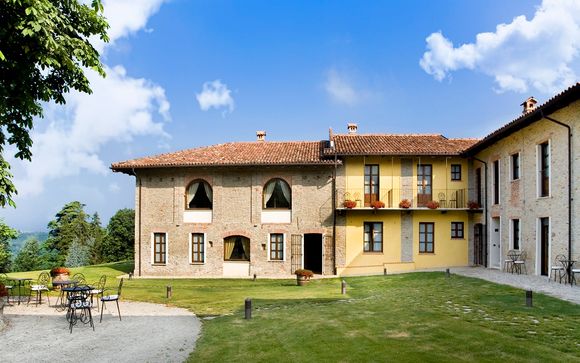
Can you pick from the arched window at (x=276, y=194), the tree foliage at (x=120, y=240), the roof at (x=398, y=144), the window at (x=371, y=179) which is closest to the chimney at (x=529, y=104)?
the roof at (x=398, y=144)

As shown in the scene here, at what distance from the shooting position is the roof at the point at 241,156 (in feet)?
76.3

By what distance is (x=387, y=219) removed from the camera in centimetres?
2400

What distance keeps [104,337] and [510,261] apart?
15963mm

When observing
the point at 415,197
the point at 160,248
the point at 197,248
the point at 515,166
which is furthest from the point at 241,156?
the point at 515,166

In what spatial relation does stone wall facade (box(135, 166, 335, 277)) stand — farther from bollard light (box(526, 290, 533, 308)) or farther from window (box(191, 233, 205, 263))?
bollard light (box(526, 290, 533, 308))

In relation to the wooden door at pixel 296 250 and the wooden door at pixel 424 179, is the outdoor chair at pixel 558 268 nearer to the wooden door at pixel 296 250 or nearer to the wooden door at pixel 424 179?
the wooden door at pixel 424 179

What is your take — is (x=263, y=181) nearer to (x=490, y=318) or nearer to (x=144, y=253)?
(x=144, y=253)

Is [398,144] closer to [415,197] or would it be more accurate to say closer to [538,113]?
[415,197]

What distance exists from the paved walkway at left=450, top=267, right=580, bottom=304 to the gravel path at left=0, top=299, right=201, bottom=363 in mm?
9746

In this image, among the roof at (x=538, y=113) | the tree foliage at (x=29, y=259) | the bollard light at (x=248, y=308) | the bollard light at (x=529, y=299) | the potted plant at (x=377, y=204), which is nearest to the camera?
the bollard light at (x=529, y=299)

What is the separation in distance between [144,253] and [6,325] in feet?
43.1

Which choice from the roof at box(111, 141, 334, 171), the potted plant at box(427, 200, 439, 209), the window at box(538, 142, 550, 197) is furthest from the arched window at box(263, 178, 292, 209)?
the window at box(538, 142, 550, 197)

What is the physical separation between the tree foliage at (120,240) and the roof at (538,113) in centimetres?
3826

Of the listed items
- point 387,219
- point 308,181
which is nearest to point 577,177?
point 387,219
